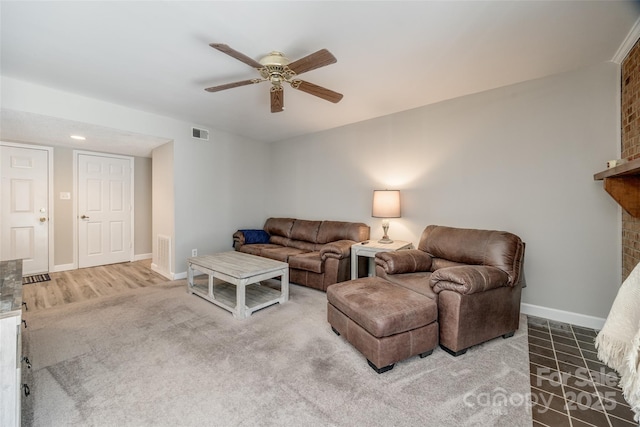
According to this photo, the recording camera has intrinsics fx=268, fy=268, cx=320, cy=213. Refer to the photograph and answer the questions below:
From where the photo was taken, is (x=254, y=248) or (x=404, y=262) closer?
(x=404, y=262)

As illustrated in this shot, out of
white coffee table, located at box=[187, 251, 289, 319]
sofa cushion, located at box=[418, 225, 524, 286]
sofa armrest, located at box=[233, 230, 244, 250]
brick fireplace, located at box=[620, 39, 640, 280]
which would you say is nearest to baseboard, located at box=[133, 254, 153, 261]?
sofa armrest, located at box=[233, 230, 244, 250]

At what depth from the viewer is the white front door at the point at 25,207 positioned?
4.03m

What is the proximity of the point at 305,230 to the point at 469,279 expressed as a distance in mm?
2807

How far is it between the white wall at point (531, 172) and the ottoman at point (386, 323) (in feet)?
4.98

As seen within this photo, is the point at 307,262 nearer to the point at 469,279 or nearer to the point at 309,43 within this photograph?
the point at 469,279

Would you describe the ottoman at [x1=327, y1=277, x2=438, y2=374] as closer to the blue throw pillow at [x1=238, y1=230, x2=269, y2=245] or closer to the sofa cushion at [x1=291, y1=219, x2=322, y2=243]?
the sofa cushion at [x1=291, y1=219, x2=322, y2=243]

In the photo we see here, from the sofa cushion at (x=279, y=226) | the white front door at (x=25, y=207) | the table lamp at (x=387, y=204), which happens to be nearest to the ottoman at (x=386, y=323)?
the table lamp at (x=387, y=204)

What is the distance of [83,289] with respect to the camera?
3.59 metres

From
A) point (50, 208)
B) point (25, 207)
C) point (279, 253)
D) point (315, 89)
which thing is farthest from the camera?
point (50, 208)

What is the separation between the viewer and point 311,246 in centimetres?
430

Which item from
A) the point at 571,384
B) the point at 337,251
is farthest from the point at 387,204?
the point at 571,384

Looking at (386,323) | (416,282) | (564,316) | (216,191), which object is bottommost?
(564,316)

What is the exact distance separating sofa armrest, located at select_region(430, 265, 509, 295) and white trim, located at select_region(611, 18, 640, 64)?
77.9 inches

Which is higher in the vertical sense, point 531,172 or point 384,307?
point 531,172
